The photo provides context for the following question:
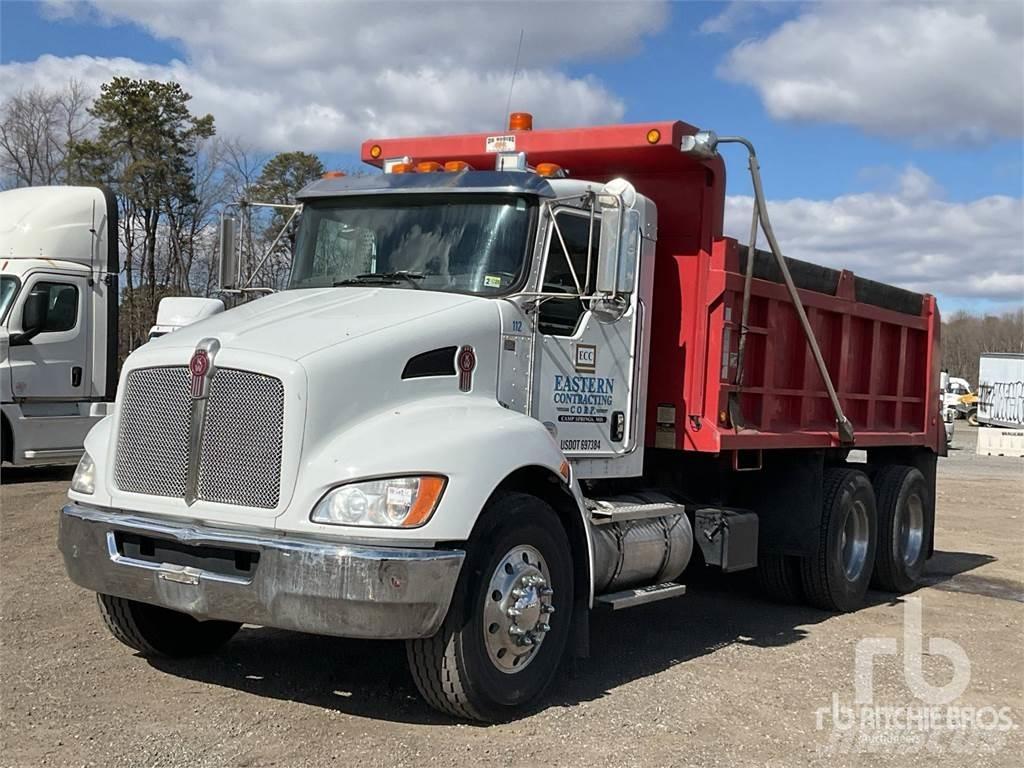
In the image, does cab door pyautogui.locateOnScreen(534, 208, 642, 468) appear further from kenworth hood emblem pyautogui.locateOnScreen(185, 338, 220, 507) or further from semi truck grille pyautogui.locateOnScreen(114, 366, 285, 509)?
kenworth hood emblem pyautogui.locateOnScreen(185, 338, 220, 507)

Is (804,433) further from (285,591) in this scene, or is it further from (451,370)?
(285,591)

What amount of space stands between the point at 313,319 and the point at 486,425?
3.40 feet

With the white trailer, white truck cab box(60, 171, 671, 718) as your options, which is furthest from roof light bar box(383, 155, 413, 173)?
the white trailer

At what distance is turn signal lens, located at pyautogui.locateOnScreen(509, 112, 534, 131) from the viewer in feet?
25.6

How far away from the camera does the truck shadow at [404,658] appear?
5.81 meters

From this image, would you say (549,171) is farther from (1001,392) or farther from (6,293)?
(1001,392)

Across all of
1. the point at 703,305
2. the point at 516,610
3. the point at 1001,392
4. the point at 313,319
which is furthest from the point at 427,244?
the point at 1001,392

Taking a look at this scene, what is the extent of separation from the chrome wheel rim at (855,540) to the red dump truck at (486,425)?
239 mm

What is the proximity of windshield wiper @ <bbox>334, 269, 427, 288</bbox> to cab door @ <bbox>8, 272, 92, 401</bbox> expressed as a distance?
8.85m

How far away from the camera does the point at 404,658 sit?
6555 millimetres

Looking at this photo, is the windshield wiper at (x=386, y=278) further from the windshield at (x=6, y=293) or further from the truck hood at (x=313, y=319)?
the windshield at (x=6, y=293)

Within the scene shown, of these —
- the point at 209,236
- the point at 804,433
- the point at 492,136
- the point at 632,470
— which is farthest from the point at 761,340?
the point at 209,236

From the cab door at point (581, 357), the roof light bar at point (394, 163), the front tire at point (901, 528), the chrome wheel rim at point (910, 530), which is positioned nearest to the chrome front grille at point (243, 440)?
the cab door at point (581, 357)

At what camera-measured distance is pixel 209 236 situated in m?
30.4
